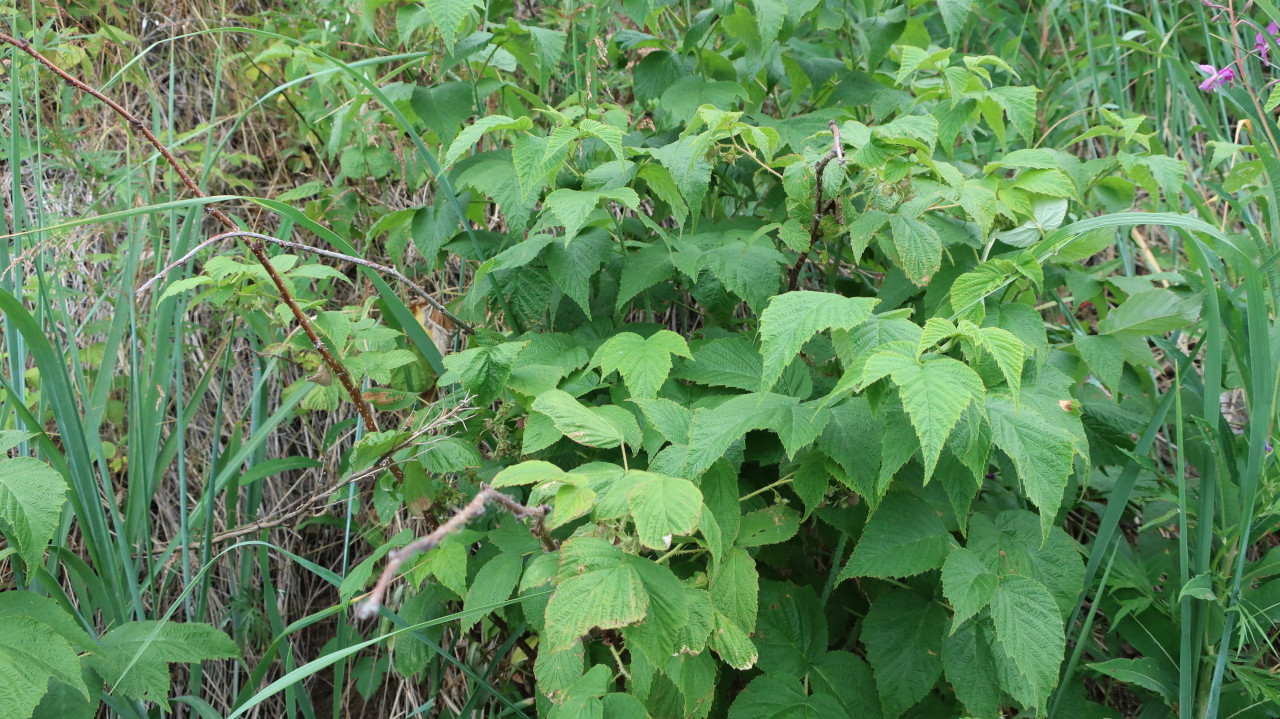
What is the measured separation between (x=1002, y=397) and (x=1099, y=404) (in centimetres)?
48

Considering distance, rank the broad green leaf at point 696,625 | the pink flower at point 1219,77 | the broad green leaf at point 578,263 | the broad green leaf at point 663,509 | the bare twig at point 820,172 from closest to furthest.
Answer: the broad green leaf at point 663,509, the broad green leaf at point 696,625, the bare twig at point 820,172, the broad green leaf at point 578,263, the pink flower at point 1219,77

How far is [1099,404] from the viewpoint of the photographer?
52.1 inches

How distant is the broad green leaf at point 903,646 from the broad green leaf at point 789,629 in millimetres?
70

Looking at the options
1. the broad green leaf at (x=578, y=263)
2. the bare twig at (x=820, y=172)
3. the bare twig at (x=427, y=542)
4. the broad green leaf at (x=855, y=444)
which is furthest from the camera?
the broad green leaf at (x=578, y=263)

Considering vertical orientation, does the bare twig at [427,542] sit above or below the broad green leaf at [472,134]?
below

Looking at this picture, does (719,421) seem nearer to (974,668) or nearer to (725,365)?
(725,365)

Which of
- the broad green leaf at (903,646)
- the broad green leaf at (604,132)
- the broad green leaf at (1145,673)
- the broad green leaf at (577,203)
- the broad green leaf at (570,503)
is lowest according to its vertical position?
the broad green leaf at (1145,673)

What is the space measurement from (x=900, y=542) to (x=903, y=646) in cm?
17

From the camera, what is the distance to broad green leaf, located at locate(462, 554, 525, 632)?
112 centimetres

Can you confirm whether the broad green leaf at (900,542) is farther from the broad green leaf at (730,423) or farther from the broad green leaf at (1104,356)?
the broad green leaf at (1104,356)

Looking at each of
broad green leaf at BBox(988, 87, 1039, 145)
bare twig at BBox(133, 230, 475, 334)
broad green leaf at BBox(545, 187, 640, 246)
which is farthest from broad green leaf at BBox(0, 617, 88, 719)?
broad green leaf at BBox(988, 87, 1039, 145)

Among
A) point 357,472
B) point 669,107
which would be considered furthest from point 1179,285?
point 357,472

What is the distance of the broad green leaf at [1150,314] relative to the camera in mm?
1255

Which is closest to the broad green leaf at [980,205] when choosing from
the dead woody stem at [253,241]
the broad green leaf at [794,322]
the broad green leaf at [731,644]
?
the broad green leaf at [794,322]
